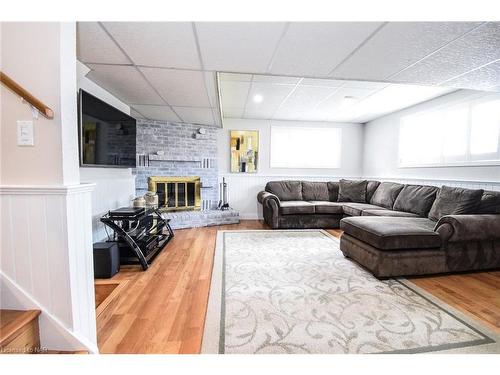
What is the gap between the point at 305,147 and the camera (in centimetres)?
518

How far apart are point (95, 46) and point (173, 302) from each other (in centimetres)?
204

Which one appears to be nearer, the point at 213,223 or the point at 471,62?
the point at 471,62

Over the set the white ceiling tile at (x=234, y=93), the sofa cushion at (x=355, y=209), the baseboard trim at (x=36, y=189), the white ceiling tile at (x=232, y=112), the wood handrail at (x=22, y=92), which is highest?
the white ceiling tile at (x=232, y=112)

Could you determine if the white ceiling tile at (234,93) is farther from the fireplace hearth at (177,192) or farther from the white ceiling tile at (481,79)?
the white ceiling tile at (481,79)

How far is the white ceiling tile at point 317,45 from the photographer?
152 cm

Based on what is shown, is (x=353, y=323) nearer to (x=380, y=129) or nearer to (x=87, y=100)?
(x=87, y=100)

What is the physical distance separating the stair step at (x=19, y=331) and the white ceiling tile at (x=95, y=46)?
166 cm

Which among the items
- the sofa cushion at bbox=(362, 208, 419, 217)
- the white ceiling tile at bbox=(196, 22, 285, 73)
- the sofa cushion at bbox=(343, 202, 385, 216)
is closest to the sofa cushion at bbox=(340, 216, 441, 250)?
the sofa cushion at bbox=(362, 208, 419, 217)

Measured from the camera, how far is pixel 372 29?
1549 mm

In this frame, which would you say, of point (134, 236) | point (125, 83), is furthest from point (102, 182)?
point (125, 83)

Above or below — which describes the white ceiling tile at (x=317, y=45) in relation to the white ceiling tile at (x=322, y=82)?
below

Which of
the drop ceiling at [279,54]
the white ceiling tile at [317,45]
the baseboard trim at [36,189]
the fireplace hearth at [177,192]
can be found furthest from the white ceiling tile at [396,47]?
the fireplace hearth at [177,192]
